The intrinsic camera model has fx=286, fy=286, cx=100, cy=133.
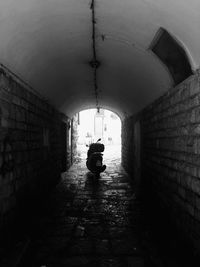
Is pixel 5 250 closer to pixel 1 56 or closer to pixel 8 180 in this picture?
pixel 8 180

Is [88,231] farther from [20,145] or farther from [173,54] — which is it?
[173,54]

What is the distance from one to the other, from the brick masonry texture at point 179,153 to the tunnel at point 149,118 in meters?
0.02

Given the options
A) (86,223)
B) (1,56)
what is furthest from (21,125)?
(86,223)

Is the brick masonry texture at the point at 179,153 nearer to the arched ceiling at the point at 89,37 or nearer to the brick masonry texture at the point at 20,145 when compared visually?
the arched ceiling at the point at 89,37

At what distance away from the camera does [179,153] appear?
14.3ft

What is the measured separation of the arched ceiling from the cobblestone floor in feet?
8.25

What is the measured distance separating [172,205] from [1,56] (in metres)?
3.47

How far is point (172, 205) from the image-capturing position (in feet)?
15.6

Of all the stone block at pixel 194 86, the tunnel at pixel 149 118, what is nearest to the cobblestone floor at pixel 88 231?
the tunnel at pixel 149 118

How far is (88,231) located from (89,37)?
3.16 meters

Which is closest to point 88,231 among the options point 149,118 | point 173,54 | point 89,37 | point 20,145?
point 20,145

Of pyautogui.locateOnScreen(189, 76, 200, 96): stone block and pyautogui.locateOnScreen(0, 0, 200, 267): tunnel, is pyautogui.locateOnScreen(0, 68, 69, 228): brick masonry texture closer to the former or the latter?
pyautogui.locateOnScreen(0, 0, 200, 267): tunnel

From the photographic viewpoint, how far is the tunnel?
3521mm

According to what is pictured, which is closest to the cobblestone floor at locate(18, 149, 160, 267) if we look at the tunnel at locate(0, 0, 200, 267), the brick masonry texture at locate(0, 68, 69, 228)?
the tunnel at locate(0, 0, 200, 267)
